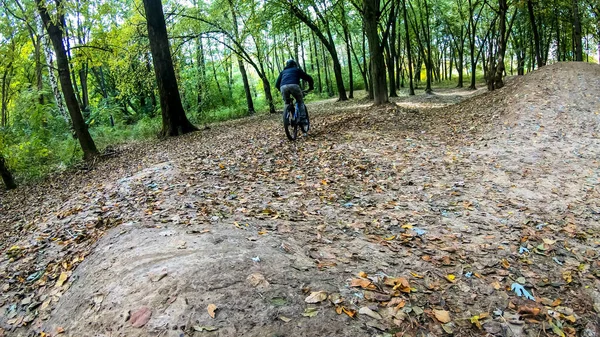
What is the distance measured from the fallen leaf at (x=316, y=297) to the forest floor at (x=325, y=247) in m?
0.02

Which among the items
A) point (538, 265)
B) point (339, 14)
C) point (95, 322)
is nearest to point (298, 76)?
point (538, 265)

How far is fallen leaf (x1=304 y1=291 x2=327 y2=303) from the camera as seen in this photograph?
2.59 m

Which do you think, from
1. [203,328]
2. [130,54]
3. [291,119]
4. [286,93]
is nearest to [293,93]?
[286,93]

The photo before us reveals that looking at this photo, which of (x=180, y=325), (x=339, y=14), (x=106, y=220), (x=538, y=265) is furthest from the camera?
(x=339, y=14)

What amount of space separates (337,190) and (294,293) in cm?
291

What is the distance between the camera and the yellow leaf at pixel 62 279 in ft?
10.1

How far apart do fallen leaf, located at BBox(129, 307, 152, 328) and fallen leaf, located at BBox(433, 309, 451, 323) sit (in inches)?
78.5

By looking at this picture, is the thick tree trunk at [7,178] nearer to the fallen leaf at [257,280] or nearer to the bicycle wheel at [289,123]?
the bicycle wheel at [289,123]

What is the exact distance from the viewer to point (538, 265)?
3.53 meters

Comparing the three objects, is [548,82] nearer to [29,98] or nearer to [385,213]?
[385,213]

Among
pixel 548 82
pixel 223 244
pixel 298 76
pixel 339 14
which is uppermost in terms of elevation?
pixel 339 14

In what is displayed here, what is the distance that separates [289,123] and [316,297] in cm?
637

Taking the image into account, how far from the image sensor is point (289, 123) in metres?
8.68

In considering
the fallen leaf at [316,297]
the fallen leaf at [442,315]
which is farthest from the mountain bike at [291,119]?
the fallen leaf at [442,315]
